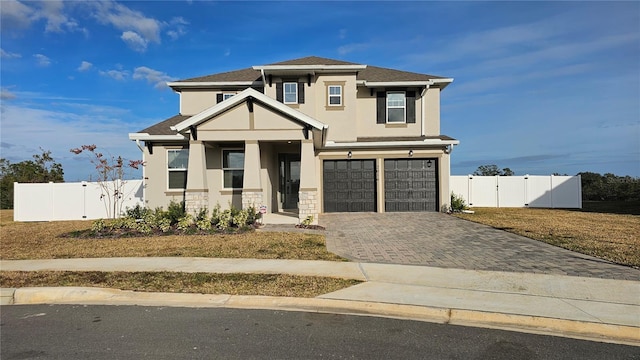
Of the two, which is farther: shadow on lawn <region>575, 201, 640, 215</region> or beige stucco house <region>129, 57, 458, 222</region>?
shadow on lawn <region>575, 201, 640, 215</region>

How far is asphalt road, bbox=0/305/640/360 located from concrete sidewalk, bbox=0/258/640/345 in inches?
13.2

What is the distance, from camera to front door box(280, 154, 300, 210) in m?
20.1

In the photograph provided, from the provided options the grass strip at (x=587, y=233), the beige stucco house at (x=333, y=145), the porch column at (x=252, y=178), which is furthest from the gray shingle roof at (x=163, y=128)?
the grass strip at (x=587, y=233)

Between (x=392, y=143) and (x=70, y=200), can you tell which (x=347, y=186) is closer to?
(x=392, y=143)

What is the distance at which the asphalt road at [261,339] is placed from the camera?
4384 millimetres

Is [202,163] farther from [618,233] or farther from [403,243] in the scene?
[618,233]

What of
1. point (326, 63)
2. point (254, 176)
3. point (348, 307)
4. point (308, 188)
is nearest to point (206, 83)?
point (326, 63)

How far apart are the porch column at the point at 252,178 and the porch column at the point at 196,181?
5.25 feet

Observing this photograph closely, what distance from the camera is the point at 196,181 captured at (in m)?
15.2

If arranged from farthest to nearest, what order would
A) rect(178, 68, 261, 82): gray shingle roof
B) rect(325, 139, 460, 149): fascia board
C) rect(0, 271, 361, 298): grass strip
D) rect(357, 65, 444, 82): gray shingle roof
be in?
rect(178, 68, 261, 82): gray shingle roof < rect(357, 65, 444, 82): gray shingle roof < rect(325, 139, 460, 149): fascia board < rect(0, 271, 361, 298): grass strip

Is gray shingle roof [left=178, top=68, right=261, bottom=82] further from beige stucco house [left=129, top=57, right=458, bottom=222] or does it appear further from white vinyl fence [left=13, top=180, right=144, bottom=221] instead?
white vinyl fence [left=13, top=180, right=144, bottom=221]

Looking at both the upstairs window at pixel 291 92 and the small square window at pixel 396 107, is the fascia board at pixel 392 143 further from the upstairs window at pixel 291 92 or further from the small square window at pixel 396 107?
the upstairs window at pixel 291 92

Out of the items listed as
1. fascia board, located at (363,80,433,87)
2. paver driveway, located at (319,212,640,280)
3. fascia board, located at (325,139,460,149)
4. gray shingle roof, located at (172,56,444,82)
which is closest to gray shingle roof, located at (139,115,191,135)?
gray shingle roof, located at (172,56,444,82)

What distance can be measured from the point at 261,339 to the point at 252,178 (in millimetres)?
10778
